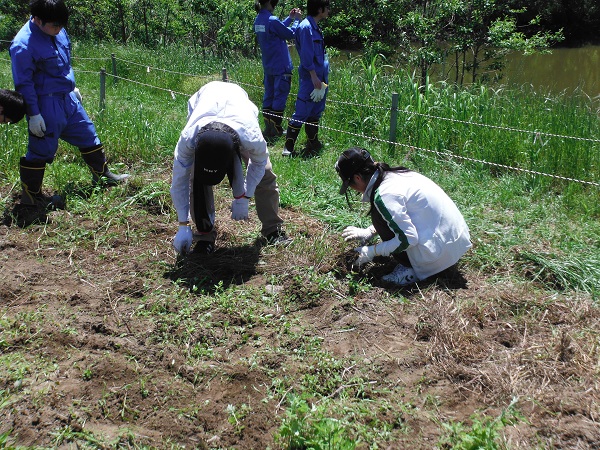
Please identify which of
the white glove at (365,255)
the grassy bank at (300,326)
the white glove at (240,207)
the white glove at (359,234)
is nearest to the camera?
the grassy bank at (300,326)

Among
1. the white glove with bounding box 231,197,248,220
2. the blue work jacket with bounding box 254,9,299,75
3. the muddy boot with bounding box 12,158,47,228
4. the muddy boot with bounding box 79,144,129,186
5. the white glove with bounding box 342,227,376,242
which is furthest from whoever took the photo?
the blue work jacket with bounding box 254,9,299,75

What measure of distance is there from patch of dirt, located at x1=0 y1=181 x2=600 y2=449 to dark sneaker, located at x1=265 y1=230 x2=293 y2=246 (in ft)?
0.25

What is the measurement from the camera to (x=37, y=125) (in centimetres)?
496

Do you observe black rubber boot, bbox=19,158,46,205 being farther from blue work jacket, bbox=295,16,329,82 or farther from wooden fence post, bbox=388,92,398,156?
wooden fence post, bbox=388,92,398,156

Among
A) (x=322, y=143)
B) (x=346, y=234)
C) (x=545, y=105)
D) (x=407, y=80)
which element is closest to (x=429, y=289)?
(x=346, y=234)

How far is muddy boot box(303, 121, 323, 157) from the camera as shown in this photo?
23.5 ft

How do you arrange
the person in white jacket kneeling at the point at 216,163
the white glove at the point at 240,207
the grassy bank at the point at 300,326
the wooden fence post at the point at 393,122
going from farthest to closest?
the wooden fence post at the point at 393,122
the white glove at the point at 240,207
the person in white jacket kneeling at the point at 216,163
the grassy bank at the point at 300,326

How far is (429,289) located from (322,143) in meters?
3.76

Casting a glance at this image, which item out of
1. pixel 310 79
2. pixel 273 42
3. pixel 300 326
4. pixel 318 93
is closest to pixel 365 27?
pixel 273 42

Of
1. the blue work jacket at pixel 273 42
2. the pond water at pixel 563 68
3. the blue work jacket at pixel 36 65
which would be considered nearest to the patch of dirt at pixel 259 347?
the blue work jacket at pixel 36 65

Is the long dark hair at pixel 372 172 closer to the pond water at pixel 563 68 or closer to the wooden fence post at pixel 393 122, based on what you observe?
the wooden fence post at pixel 393 122

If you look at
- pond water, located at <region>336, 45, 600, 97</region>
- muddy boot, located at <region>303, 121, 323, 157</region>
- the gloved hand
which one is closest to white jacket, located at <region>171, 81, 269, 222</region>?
the gloved hand

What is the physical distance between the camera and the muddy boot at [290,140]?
7.09 metres

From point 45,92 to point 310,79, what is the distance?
307 centimetres
